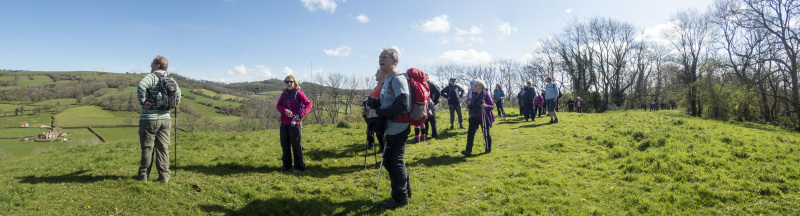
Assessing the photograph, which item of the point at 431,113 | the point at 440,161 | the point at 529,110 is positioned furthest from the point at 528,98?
the point at 440,161

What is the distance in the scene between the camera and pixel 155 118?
5.29m

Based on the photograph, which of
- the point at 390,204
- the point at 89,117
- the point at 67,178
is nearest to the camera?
the point at 390,204

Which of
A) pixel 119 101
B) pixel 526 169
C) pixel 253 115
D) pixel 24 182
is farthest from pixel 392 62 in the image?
pixel 119 101

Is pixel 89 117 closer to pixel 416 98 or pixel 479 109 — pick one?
pixel 479 109

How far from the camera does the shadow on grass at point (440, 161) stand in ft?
24.1

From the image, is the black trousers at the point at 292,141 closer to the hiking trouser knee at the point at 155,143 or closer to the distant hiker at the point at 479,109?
the hiking trouser knee at the point at 155,143

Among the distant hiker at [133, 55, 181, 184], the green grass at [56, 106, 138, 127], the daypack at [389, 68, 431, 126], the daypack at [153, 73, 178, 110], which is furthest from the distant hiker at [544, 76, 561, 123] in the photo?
the green grass at [56, 106, 138, 127]

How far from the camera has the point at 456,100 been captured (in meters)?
11.4

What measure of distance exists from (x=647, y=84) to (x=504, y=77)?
2763 centimetres

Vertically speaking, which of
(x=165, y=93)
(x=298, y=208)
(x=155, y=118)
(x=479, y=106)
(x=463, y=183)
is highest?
(x=165, y=93)

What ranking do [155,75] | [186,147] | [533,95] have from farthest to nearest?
[533,95]
[186,147]
[155,75]

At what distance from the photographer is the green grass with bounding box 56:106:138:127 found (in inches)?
1778

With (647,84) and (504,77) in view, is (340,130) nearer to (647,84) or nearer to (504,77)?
(504,77)

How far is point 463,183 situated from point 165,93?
17.0 feet
